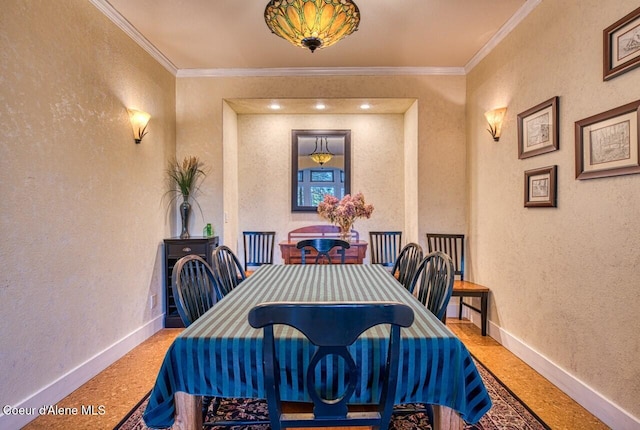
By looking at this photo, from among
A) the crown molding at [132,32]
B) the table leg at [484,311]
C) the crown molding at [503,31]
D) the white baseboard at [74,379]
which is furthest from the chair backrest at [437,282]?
the crown molding at [132,32]

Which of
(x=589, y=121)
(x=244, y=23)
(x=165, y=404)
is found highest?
(x=244, y=23)

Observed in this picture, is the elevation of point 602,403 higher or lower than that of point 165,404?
lower

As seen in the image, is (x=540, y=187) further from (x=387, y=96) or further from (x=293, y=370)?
(x=293, y=370)

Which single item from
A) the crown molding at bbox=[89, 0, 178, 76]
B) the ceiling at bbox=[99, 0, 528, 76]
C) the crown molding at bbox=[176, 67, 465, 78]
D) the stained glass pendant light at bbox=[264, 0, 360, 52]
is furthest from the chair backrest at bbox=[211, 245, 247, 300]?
the crown molding at bbox=[176, 67, 465, 78]

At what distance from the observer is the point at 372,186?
14.2 ft

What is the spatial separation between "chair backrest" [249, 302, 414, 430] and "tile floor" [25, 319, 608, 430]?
1.54 meters

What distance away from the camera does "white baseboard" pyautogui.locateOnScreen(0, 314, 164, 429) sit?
5.87 feet

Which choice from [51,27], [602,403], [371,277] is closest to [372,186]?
[371,277]

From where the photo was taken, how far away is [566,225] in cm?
215

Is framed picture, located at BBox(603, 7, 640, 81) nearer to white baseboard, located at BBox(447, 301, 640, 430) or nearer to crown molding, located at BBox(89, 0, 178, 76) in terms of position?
white baseboard, located at BBox(447, 301, 640, 430)

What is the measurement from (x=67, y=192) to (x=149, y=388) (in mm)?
1413

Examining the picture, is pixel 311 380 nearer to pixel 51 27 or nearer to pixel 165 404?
pixel 165 404

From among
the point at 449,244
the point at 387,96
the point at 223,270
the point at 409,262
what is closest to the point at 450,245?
the point at 449,244

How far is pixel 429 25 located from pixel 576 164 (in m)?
1.63
